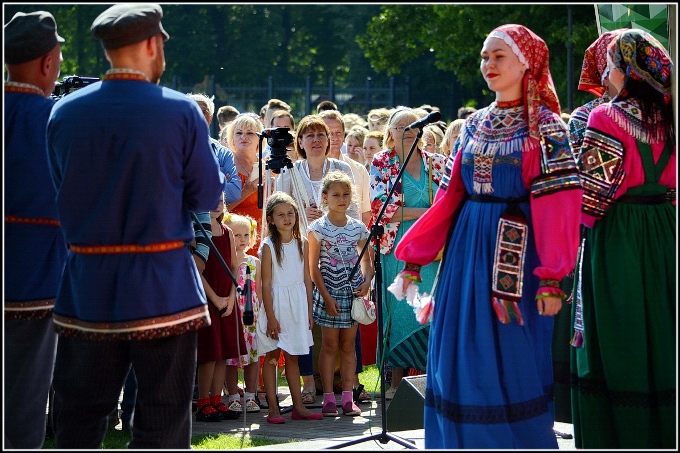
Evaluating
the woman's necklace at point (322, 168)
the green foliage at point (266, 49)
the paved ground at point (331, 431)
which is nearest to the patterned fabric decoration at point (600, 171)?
the paved ground at point (331, 431)

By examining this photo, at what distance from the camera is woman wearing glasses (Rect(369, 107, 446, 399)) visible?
8.08 meters

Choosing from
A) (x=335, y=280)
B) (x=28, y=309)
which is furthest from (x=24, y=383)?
(x=335, y=280)

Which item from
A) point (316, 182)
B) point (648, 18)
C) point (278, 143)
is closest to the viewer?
point (648, 18)

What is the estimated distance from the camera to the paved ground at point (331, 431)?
19.7 ft

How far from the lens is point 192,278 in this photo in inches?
173

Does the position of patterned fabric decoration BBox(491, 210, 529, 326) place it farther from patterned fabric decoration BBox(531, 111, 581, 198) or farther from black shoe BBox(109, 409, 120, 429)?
black shoe BBox(109, 409, 120, 429)

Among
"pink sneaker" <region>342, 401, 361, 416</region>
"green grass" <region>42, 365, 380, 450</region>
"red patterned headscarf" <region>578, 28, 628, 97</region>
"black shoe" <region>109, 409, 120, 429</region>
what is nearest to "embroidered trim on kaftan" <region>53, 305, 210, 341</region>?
"green grass" <region>42, 365, 380, 450</region>

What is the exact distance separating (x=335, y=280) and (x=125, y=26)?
12.7 ft

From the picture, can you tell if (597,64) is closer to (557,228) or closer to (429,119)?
(429,119)

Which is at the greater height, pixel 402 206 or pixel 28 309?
pixel 402 206

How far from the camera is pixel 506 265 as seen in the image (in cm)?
495

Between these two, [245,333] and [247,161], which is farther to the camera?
[247,161]

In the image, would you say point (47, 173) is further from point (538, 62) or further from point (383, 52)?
point (383, 52)

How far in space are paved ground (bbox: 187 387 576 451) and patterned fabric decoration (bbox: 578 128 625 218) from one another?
1.47 m
